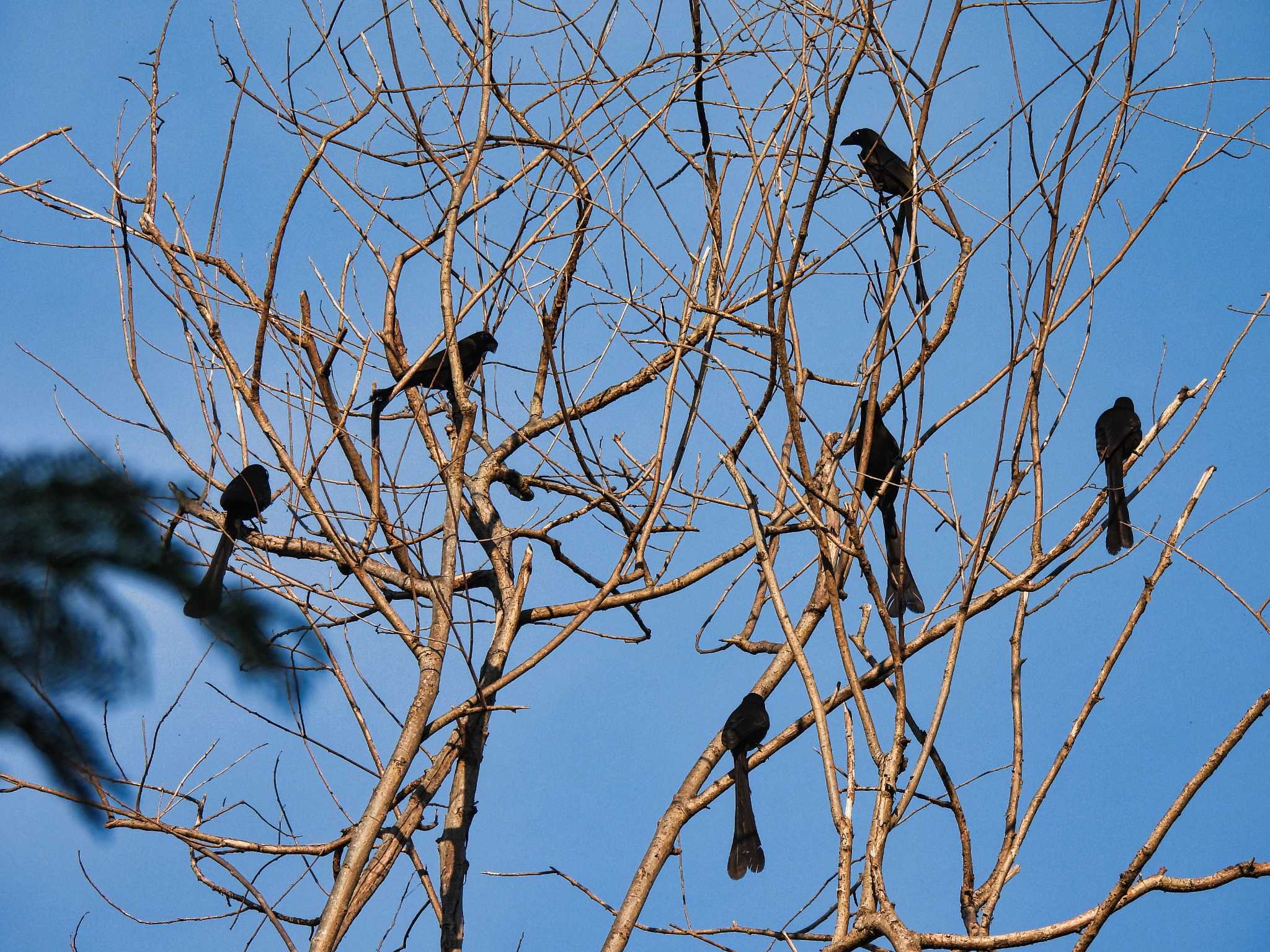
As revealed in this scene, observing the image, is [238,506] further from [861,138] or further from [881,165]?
[861,138]

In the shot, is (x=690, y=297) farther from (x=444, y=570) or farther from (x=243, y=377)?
(x=243, y=377)

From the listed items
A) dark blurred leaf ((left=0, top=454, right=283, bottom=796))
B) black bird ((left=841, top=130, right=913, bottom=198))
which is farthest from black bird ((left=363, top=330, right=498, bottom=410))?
dark blurred leaf ((left=0, top=454, right=283, bottom=796))

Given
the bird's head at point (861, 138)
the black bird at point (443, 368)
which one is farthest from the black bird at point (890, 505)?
the bird's head at point (861, 138)

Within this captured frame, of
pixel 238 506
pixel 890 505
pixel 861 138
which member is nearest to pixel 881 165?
pixel 890 505

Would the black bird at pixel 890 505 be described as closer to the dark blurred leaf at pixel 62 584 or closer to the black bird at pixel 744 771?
the black bird at pixel 744 771

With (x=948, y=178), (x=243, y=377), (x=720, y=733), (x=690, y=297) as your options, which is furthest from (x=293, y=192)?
(x=720, y=733)

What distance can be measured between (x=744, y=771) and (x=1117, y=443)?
2.23m

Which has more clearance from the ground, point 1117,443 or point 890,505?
point 1117,443

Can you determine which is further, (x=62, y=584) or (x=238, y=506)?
(x=238, y=506)

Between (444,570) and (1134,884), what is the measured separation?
6.41 ft

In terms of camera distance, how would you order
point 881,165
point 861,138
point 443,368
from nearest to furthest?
1. point 881,165
2. point 443,368
3. point 861,138

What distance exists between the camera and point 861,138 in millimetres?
6805

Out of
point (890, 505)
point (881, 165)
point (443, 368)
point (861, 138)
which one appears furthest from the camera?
point (861, 138)

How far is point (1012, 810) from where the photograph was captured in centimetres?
274
